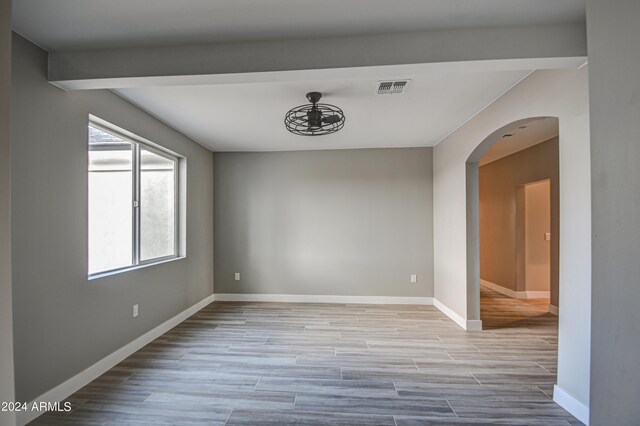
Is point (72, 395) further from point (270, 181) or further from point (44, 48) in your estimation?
point (270, 181)

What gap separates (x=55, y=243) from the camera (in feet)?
7.09

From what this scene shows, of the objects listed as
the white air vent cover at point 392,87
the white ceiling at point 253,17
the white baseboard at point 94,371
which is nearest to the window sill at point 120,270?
the white baseboard at point 94,371

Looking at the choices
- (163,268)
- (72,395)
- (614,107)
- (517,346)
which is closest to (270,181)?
(163,268)

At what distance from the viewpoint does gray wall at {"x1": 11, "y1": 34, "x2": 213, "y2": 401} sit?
6.25ft

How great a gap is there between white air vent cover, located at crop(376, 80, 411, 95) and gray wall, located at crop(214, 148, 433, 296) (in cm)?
224

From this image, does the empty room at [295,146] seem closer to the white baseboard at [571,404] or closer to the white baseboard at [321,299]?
the white baseboard at [571,404]

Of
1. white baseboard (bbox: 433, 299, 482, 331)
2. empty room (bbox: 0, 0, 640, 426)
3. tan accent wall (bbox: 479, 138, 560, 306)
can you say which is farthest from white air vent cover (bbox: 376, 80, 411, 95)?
tan accent wall (bbox: 479, 138, 560, 306)

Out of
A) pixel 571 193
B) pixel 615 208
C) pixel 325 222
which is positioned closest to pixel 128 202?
pixel 325 222

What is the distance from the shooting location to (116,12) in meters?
1.69

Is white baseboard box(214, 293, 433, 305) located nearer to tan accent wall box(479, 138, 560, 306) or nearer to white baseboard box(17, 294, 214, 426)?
white baseboard box(17, 294, 214, 426)

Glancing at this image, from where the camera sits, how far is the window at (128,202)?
8.82 feet

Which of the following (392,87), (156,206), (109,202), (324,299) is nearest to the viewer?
(392,87)

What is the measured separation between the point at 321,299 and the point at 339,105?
10.5ft

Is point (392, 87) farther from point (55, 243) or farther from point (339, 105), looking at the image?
point (55, 243)
